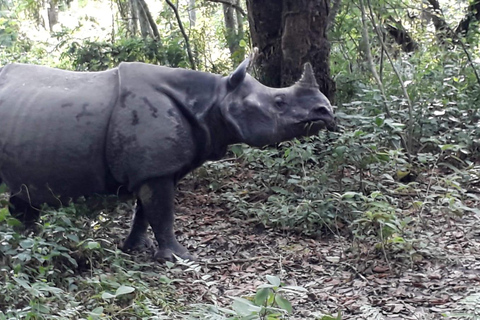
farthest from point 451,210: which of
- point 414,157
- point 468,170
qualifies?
point 414,157

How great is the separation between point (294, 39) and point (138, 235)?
10.2 ft

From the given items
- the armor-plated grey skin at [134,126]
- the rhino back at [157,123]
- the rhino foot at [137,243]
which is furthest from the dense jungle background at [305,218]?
the rhino back at [157,123]

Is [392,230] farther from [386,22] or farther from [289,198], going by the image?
[386,22]

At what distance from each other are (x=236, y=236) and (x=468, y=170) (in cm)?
233

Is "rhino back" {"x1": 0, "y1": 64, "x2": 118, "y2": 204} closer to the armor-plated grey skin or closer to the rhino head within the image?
the armor-plated grey skin

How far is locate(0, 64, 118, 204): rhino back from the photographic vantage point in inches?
216

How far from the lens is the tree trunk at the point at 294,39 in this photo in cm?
804

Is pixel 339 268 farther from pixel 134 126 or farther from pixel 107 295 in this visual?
pixel 107 295

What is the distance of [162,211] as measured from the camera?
5.70 metres

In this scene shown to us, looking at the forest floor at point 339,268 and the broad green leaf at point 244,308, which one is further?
the forest floor at point 339,268

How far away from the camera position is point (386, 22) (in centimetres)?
1220

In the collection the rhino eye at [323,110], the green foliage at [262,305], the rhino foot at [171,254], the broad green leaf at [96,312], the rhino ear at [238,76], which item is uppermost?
the rhino ear at [238,76]

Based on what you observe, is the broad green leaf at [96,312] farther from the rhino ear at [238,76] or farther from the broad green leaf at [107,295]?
the rhino ear at [238,76]

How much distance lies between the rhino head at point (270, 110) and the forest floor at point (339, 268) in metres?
0.95
